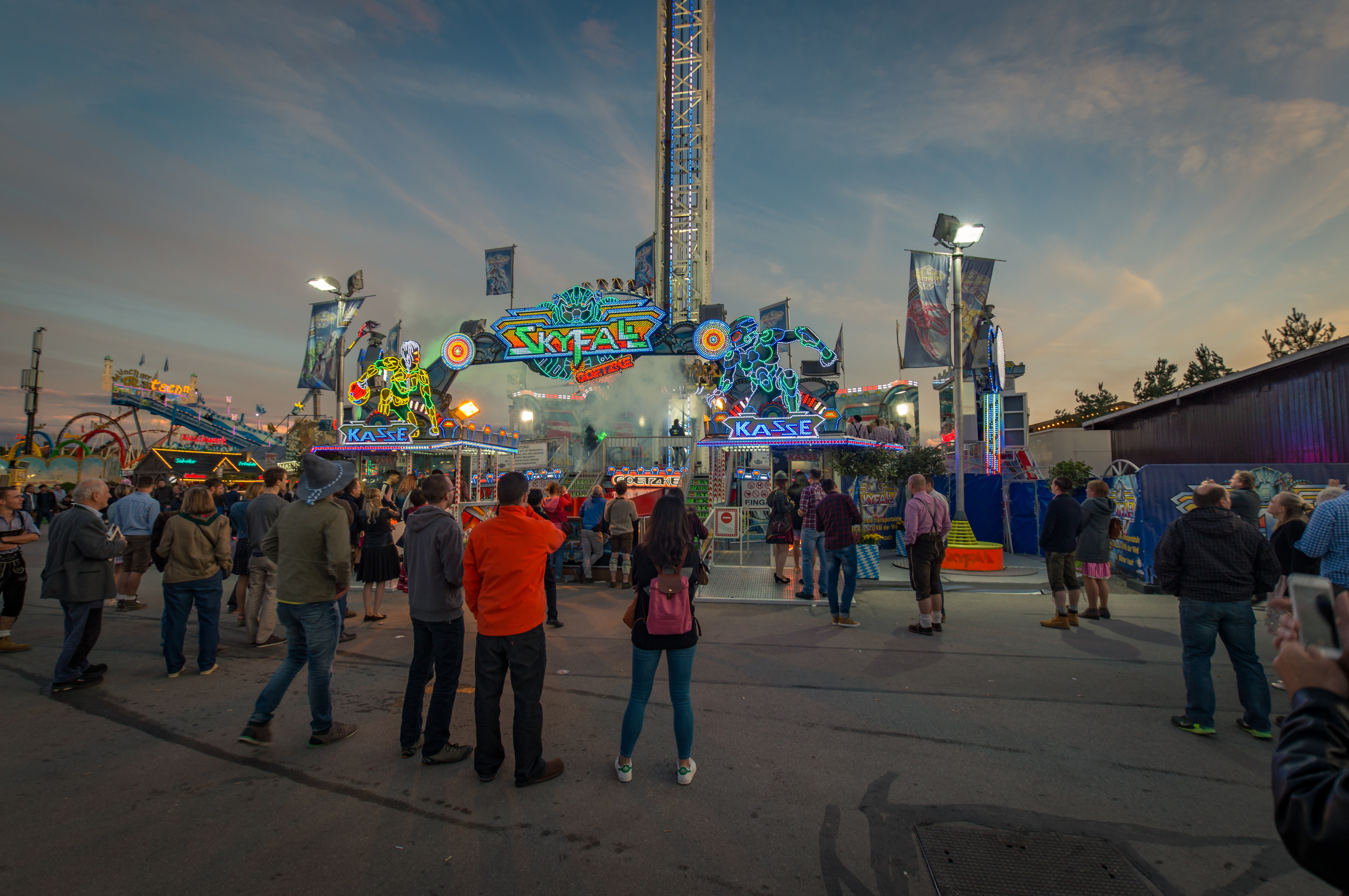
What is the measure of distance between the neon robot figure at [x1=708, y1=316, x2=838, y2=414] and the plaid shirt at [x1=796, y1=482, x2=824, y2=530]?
7.11m

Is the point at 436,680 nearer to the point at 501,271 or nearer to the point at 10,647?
the point at 10,647

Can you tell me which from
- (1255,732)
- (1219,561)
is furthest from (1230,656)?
(1219,561)

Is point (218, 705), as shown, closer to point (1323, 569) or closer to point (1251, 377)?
point (1323, 569)

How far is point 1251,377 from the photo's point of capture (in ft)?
52.8

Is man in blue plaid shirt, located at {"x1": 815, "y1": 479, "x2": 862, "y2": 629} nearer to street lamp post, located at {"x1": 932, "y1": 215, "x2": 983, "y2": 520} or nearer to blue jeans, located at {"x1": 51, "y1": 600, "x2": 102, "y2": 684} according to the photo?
street lamp post, located at {"x1": 932, "y1": 215, "x2": 983, "y2": 520}

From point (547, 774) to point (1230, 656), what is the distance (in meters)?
4.87

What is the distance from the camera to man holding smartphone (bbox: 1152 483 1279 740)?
4.39 meters

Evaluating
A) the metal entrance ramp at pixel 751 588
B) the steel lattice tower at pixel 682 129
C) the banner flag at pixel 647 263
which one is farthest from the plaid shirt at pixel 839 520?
the steel lattice tower at pixel 682 129

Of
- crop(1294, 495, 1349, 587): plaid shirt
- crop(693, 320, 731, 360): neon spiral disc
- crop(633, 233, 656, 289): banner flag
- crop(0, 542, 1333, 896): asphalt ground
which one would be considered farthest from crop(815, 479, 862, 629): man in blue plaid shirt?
crop(633, 233, 656, 289): banner flag

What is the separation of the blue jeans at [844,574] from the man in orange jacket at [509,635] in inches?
185

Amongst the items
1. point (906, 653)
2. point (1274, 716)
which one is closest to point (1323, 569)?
point (1274, 716)

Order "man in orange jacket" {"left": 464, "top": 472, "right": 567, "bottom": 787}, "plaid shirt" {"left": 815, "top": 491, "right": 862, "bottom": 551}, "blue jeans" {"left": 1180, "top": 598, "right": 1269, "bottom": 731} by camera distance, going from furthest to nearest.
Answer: "plaid shirt" {"left": 815, "top": 491, "right": 862, "bottom": 551}
"blue jeans" {"left": 1180, "top": 598, "right": 1269, "bottom": 731}
"man in orange jacket" {"left": 464, "top": 472, "right": 567, "bottom": 787}

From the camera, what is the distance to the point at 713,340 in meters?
17.6

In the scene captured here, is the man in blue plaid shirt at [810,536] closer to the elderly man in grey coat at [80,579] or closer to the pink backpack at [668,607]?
the pink backpack at [668,607]
